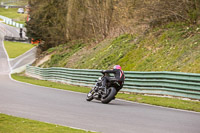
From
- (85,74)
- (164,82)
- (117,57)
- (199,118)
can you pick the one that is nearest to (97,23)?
(117,57)

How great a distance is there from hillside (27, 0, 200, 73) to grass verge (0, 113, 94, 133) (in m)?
10.7

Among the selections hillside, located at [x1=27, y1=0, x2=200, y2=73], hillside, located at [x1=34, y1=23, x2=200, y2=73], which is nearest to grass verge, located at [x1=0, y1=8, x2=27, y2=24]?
hillside, located at [x1=27, y1=0, x2=200, y2=73]

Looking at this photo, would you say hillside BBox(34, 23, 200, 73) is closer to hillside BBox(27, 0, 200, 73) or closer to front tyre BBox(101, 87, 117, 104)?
hillside BBox(27, 0, 200, 73)

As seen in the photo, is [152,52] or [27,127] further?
[152,52]

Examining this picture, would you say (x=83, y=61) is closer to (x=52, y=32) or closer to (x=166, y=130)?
(x=52, y=32)

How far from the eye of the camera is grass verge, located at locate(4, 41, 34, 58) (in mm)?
68944

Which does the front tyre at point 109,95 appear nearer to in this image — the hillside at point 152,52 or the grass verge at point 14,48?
the hillside at point 152,52

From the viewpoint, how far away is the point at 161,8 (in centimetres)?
2416

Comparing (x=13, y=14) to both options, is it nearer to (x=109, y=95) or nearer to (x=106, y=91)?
(x=106, y=91)

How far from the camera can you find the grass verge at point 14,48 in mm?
68944

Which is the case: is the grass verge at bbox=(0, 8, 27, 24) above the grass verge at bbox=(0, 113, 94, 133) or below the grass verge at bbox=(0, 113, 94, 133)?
below

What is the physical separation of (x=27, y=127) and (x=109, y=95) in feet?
20.6

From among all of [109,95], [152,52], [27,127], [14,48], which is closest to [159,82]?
[109,95]

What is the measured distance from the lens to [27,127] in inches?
320
